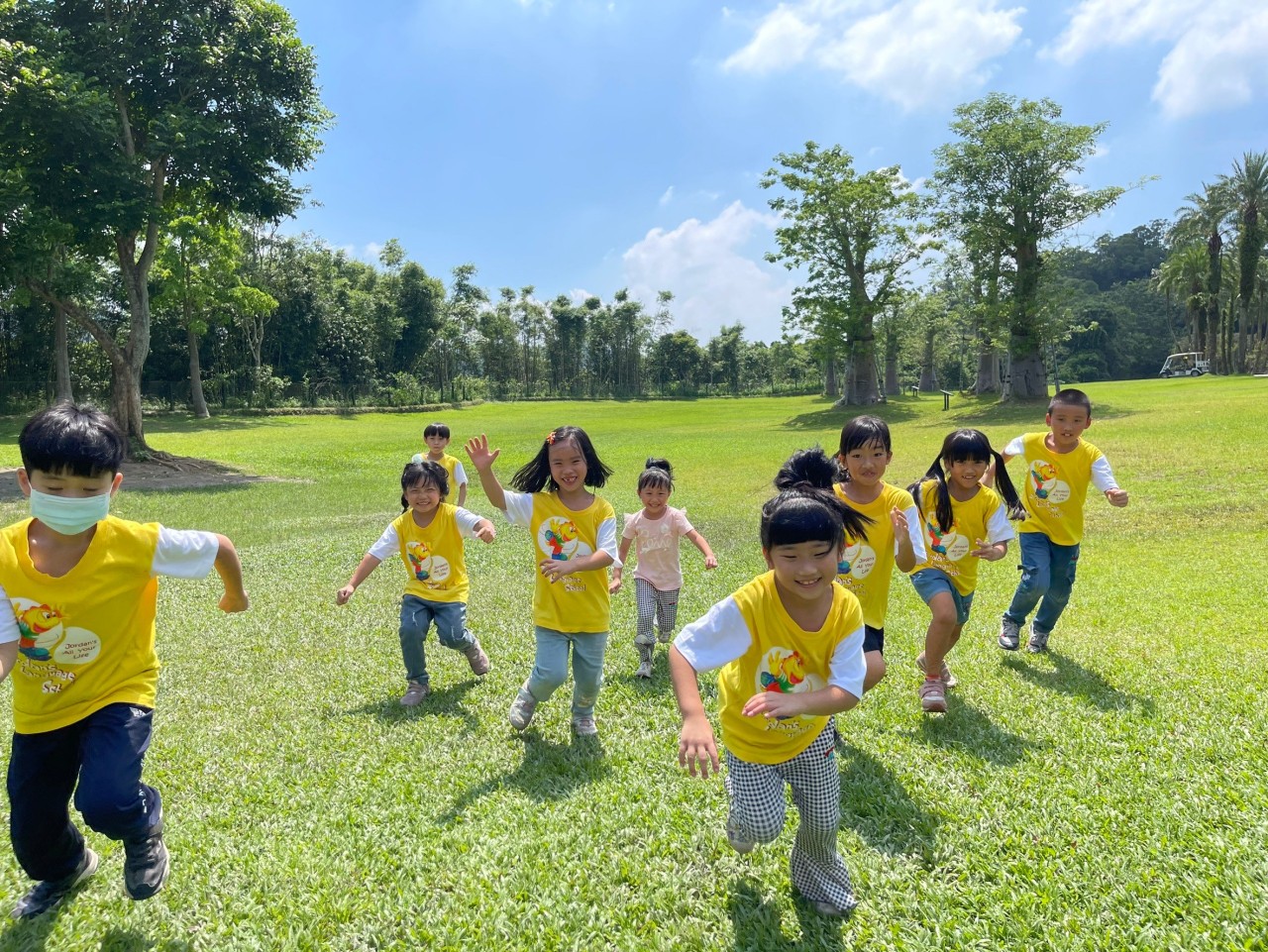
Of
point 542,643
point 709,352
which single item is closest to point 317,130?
point 542,643

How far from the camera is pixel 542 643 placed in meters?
4.48

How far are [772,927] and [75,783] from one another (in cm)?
289

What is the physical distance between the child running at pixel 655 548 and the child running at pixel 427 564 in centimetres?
136

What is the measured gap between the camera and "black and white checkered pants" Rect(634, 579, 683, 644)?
19.2 ft

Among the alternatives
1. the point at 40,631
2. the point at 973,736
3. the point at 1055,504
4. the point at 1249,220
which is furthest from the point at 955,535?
the point at 1249,220

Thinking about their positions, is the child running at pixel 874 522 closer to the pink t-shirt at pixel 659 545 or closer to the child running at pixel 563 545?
the child running at pixel 563 545

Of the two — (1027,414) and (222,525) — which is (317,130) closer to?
(222,525)

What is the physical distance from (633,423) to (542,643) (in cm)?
3953

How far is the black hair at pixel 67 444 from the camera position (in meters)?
2.67

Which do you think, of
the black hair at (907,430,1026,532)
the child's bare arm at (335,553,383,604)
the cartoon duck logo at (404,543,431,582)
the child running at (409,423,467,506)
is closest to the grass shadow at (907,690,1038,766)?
the black hair at (907,430,1026,532)

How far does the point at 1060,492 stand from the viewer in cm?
579

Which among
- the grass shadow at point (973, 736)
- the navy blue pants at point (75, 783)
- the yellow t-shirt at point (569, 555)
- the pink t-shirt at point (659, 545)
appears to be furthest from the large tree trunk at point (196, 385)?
the grass shadow at point (973, 736)

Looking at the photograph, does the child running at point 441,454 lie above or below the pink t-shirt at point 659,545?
above

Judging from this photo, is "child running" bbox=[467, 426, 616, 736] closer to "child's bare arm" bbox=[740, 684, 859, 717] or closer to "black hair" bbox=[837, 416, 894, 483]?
"black hair" bbox=[837, 416, 894, 483]
